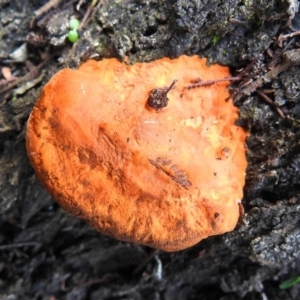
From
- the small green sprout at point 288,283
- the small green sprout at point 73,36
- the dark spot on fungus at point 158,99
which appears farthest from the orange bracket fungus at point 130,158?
the small green sprout at point 288,283

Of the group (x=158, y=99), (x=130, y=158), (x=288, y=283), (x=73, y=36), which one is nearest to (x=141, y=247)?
(x=288, y=283)

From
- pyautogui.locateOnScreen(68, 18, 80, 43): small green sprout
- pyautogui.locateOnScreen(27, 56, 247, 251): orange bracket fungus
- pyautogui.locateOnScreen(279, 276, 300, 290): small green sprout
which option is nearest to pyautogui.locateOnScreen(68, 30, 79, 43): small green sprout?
pyautogui.locateOnScreen(68, 18, 80, 43): small green sprout

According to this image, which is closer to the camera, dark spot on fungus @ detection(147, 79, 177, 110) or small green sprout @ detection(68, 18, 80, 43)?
dark spot on fungus @ detection(147, 79, 177, 110)

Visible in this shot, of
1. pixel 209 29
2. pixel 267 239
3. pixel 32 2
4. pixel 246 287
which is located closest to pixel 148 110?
pixel 209 29

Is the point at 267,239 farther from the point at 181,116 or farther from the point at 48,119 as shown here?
the point at 48,119

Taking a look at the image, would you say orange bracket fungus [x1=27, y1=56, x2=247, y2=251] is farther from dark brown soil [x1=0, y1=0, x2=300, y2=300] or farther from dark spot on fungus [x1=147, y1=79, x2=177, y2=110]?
dark brown soil [x1=0, y1=0, x2=300, y2=300]

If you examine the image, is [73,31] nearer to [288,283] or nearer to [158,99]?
[158,99]

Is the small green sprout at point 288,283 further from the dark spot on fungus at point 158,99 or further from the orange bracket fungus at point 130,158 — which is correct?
the dark spot on fungus at point 158,99
